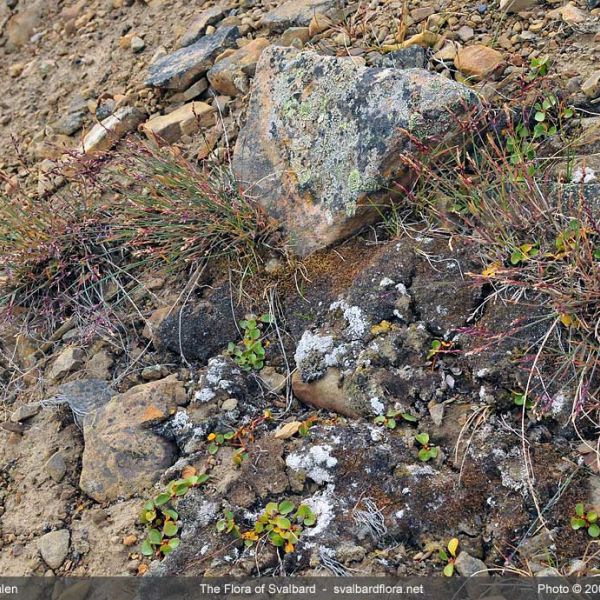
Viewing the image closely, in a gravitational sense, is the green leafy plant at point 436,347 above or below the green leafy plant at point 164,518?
below

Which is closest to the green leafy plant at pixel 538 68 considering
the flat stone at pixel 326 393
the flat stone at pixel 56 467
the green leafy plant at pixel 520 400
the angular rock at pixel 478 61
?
A: the angular rock at pixel 478 61

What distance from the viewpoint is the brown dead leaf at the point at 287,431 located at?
2875 mm

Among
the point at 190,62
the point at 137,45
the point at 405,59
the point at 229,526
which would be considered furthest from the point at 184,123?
the point at 229,526

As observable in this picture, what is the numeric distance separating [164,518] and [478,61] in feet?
8.18

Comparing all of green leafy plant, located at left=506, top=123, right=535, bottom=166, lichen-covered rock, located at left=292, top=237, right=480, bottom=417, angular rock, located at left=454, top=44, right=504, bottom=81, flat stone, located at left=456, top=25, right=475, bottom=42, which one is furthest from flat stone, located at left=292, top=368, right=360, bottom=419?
flat stone, located at left=456, top=25, right=475, bottom=42

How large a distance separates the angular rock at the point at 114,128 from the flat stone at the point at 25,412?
5.36 ft

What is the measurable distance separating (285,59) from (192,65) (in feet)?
2.94

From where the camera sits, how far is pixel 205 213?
3.50 meters

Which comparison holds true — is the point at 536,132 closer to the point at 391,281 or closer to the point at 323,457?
the point at 391,281

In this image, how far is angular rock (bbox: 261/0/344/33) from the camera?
4273mm

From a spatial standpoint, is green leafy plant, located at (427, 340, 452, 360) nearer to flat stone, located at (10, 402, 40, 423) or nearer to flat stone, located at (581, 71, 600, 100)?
flat stone, located at (581, 71, 600, 100)

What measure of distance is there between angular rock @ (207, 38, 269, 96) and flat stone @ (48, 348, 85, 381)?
64.8 inches

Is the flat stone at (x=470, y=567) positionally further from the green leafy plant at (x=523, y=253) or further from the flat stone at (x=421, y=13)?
the flat stone at (x=421, y=13)

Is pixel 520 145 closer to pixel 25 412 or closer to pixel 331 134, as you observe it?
pixel 331 134
